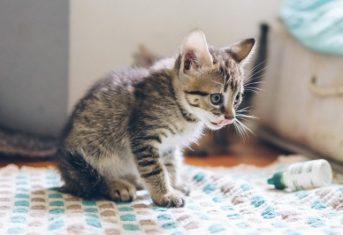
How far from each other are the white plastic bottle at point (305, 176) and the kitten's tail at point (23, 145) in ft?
2.90

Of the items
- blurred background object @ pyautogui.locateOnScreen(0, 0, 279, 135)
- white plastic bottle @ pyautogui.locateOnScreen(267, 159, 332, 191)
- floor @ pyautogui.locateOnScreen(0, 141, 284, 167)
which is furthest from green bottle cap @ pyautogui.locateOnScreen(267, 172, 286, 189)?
blurred background object @ pyautogui.locateOnScreen(0, 0, 279, 135)

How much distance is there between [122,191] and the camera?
5.11 ft

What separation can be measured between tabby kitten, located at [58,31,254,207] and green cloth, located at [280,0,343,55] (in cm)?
60

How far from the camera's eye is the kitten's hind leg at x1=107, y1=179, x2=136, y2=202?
155 centimetres

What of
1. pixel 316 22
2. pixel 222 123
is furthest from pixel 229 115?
pixel 316 22

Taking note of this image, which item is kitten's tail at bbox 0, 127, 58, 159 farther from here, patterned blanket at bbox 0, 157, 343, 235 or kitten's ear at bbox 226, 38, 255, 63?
kitten's ear at bbox 226, 38, 255, 63

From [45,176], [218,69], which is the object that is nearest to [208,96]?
[218,69]

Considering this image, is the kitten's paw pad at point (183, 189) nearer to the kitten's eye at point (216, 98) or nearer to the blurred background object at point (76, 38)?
the kitten's eye at point (216, 98)

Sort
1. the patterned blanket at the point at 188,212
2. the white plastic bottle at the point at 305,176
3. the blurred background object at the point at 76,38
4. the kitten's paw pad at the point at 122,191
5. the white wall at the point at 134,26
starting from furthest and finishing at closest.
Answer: the white wall at the point at 134,26 < the blurred background object at the point at 76,38 < the white plastic bottle at the point at 305,176 < the kitten's paw pad at the point at 122,191 < the patterned blanket at the point at 188,212

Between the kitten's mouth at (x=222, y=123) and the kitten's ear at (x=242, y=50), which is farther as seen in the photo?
the kitten's ear at (x=242, y=50)

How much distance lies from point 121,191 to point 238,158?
940mm

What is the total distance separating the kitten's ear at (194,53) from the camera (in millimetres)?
1431

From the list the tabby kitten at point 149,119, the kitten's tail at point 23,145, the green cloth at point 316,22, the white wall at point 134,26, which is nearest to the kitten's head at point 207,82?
the tabby kitten at point 149,119

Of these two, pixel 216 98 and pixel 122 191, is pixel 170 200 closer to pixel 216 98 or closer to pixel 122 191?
pixel 122 191
